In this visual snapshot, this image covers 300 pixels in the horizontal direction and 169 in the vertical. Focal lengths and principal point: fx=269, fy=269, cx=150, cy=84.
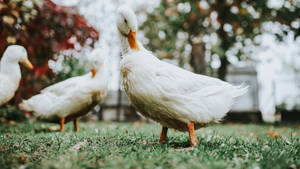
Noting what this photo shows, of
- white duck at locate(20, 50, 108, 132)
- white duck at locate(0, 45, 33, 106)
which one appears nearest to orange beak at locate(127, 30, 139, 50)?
white duck at locate(20, 50, 108, 132)

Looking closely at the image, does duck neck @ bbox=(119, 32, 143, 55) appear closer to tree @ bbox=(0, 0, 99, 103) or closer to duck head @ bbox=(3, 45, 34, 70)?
duck head @ bbox=(3, 45, 34, 70)

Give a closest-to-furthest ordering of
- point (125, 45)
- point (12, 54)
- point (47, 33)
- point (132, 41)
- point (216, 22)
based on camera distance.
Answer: point (132, 41) → point (125, 45) → point (12, 54) → point (47, 33) → point (216, 22)

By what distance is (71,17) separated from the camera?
602cm

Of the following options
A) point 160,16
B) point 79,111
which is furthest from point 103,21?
point 79,111

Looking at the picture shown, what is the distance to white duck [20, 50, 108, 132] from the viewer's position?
4.93 metres

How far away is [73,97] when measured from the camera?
16.0 feet

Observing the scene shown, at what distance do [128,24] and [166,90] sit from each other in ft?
2.74

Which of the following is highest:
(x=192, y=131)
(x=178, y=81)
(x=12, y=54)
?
(x=12, y=54)

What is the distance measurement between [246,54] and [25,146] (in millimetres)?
9819

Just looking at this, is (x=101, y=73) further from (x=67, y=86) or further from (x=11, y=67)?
(x=11, y=67)

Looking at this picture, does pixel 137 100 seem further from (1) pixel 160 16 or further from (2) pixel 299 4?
(1) pixel 160 16

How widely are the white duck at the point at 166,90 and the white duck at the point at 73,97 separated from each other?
6.71 feet

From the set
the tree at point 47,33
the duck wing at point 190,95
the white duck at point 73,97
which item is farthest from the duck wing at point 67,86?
the duck wing at point 190,95

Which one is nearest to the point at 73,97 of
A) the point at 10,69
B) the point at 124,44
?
the point at 10,69
